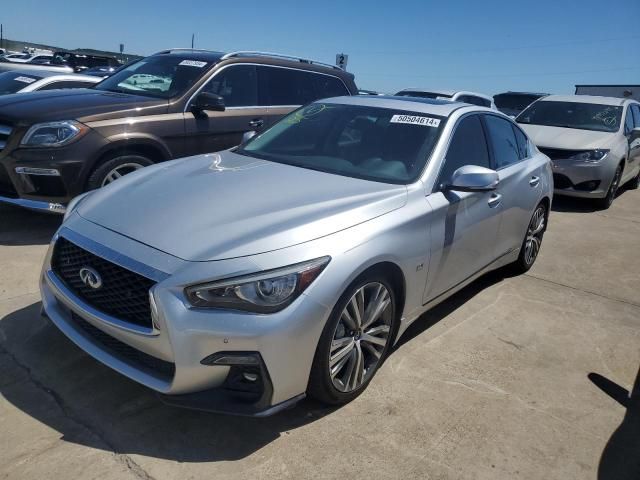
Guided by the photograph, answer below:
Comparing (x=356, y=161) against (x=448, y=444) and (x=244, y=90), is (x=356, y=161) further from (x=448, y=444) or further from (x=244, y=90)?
→ (x=244, y=90)

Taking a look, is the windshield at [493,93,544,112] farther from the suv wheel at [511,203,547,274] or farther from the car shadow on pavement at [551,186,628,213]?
the suv wheel at [511,203,547,274]

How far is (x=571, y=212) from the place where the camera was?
828cm

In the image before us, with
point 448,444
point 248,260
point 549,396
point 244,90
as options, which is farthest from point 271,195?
point 244,90

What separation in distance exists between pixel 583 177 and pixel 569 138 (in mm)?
774

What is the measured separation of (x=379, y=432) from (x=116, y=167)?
3583 millimetres

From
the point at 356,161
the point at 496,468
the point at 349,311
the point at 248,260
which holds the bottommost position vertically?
the point at 496,468

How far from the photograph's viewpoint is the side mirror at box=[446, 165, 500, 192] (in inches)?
127

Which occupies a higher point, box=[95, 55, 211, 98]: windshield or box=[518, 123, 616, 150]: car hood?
box=[95, 55, 211, 98]: windshield

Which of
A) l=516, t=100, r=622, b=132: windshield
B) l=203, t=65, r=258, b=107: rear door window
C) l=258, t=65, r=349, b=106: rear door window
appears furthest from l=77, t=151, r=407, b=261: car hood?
l=516, t=100, r=622, b=132: windshield

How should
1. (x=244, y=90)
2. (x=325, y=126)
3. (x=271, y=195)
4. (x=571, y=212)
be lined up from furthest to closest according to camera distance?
(x=571, y=212) → (x=244, y=90) → (x=325, y=126) → (x=271, y=195)

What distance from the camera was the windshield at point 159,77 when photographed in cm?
565

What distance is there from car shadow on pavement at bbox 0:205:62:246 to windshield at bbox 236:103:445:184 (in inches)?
88.9

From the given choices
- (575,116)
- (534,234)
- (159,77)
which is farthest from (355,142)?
(575,116)

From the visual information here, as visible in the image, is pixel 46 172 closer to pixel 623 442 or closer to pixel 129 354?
pixel 129 354
